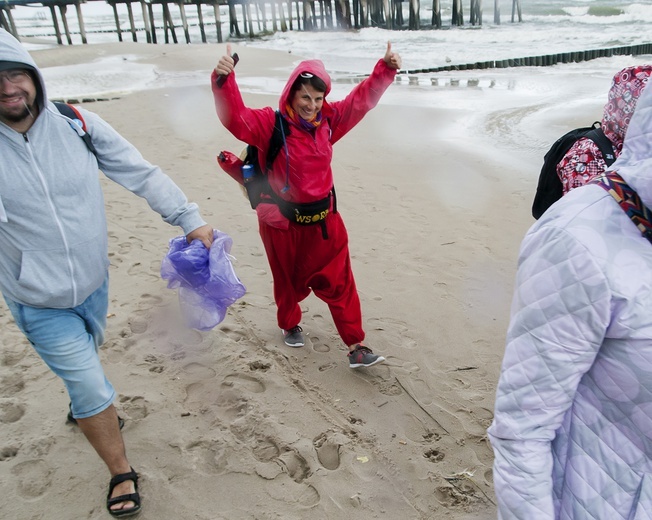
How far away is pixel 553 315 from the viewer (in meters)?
1.33

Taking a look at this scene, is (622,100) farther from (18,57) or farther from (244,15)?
(244,15)

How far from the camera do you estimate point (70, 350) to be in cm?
239

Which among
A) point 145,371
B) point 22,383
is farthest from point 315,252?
point 22,383

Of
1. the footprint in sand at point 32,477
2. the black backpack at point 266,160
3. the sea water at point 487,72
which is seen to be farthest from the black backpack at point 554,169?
the sea water at point 487,72

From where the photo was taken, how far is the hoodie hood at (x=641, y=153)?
1262 millimetres

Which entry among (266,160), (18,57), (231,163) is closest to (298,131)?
(266,160)

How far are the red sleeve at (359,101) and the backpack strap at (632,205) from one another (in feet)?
7.46

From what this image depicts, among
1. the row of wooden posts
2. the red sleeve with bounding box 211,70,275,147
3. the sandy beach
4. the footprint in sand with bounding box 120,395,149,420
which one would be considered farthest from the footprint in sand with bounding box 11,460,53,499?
the row of wooden posts

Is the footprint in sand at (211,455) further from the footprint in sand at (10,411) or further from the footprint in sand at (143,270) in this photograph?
the footprint in sand at (143,270)

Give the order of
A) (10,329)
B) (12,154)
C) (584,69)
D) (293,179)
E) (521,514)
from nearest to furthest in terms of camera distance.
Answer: (521,514)
(12,154)
(293,179)
(10,329)
(584,69)

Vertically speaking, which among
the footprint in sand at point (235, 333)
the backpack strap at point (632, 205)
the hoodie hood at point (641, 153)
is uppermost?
the hoodie hood at point (641, 153)

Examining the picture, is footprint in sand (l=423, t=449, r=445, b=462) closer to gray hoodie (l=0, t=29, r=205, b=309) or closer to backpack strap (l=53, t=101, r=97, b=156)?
gray hoodie (l=0, t=29, r=205, b=309)

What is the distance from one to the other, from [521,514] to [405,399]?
1.98 meters

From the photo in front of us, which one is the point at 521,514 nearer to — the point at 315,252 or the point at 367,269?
the point at 315,252
